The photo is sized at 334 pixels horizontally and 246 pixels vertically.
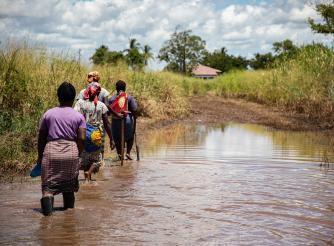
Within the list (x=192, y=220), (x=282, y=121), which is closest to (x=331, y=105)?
(x=282, y=121)

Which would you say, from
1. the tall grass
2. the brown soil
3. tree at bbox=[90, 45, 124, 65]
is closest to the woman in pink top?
the tall grass

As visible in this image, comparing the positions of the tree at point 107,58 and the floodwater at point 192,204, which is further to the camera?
the tree at point 107,58

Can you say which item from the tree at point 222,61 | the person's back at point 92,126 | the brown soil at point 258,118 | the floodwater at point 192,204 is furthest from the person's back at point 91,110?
the tree at point 222,61

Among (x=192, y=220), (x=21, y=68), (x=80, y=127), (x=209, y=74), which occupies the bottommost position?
(x=192, y=220)

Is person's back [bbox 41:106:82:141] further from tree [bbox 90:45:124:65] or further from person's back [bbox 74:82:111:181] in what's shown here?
tree [bbox 90:45:124:65]

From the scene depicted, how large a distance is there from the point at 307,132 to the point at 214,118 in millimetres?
7714

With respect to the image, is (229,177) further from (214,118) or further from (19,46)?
(214,118)

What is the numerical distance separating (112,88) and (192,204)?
11.0 metres

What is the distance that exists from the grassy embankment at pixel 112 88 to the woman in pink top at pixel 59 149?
3232mm

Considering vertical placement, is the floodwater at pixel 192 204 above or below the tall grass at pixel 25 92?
below

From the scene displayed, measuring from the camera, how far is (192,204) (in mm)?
7707

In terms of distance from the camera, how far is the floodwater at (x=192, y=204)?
19.9ft

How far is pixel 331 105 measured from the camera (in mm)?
19812

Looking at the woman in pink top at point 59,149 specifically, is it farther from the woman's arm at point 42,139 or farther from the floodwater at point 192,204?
the floodwater at point 192,204
